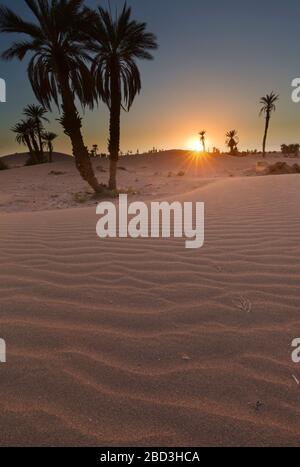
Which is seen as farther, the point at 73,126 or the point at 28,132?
the point at 28,132

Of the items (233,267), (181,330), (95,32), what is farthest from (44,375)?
(95,32)

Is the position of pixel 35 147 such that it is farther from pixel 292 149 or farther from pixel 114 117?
pixel 292 149

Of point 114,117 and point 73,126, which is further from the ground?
point 114,117

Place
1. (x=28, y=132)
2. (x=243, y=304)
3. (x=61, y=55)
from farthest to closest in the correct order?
(x=28, y=132), (x=61, y=55), (x=243, y=304)

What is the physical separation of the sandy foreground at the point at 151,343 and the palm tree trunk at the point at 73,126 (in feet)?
25.0

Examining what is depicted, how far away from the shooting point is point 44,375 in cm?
176

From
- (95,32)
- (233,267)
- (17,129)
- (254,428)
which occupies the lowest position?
(254,428)

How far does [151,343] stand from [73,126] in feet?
32.6

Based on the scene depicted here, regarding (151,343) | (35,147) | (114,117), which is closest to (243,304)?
(151,343)

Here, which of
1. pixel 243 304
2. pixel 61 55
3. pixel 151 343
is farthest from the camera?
pixel 61 55

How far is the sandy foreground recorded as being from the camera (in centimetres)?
146

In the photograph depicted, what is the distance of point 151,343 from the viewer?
2.01 metres
